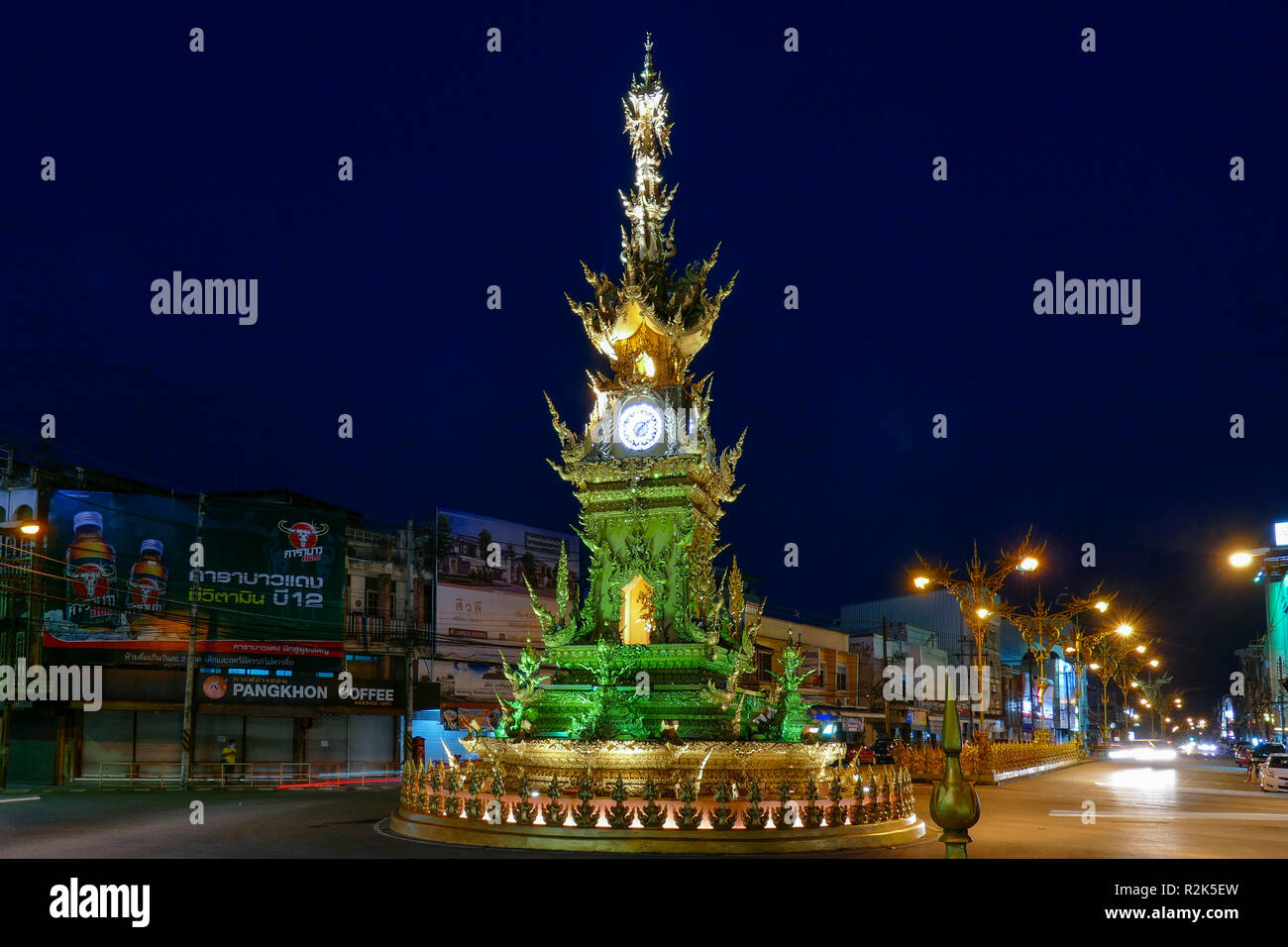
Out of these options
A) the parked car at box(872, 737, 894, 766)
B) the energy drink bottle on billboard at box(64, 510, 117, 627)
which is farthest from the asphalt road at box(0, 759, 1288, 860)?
the parked car at box(872, 737, 894, 766)

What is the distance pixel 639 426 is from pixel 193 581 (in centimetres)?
2458

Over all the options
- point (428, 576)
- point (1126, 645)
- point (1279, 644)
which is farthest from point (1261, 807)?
point (1279, 644)

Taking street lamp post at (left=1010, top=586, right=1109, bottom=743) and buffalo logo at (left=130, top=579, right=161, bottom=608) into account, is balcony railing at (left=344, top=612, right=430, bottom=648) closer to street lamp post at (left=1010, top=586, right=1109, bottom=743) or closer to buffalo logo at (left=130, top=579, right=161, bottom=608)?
buffalo logo at (left=130, top=579, right=161, bottom=608)

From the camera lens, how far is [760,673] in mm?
67562

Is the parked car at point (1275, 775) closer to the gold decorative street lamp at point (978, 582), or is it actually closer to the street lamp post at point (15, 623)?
the gold decorative street lamp at point (978, 582)

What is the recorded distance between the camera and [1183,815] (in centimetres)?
2575

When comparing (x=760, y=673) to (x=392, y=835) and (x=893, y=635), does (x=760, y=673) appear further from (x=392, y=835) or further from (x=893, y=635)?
(x=392, y=835)

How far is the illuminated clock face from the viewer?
24047 mm

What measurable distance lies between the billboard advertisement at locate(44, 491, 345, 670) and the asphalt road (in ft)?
22.9

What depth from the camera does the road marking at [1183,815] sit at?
81.9 feet

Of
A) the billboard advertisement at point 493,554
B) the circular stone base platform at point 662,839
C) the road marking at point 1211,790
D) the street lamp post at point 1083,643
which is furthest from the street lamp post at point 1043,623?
the circular stone base platform at point 662,839

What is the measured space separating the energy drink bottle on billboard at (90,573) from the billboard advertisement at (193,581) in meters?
0.04
